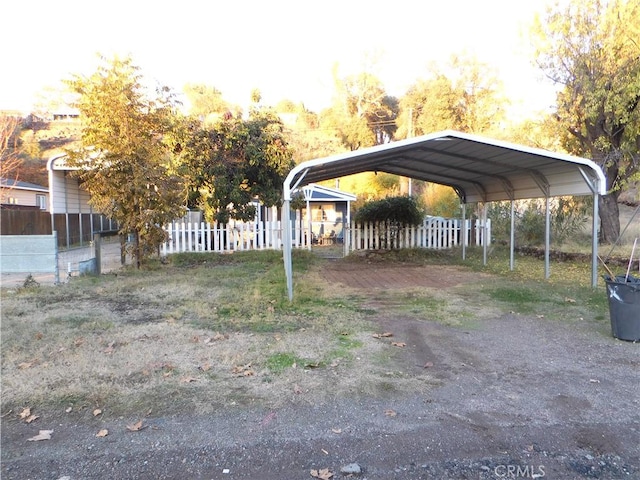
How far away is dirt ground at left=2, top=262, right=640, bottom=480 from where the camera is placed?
9.65 ft

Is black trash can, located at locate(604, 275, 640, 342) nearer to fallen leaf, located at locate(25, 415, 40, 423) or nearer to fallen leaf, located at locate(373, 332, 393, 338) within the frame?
fallen leaf, located at locate(373, 332, 393, 338)

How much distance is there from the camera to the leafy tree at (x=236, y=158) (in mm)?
14766

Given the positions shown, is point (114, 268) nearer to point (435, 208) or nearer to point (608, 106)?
point (608, 106)

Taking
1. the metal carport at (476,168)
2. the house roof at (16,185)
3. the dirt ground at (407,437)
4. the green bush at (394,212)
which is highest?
the house roof at (16,185)

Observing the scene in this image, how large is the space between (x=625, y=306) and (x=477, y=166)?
266 inches

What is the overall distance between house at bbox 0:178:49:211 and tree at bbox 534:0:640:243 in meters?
24.9

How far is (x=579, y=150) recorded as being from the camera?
1533 centimetres

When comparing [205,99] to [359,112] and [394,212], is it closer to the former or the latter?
[359,112]

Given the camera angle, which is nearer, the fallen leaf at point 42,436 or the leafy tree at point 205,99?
the fallen leaf at point 42,436

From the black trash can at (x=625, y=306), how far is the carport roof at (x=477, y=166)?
145 inches

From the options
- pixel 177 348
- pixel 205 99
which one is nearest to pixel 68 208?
pixel 177 348

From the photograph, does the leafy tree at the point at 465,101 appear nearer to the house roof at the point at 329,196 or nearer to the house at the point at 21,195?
the house roof at the point at 329,196

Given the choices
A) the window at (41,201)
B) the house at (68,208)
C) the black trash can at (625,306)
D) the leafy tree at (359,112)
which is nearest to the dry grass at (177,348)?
the black trash can at (625,306)

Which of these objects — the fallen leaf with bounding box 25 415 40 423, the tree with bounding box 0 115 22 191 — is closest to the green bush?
the fallen leaf with bounding box 25 415 40 423
